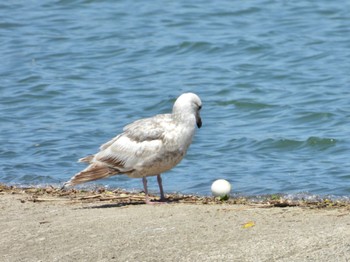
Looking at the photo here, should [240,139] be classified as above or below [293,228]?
below

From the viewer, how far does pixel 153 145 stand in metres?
10.5

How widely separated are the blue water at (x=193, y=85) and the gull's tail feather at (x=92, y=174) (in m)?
1.99

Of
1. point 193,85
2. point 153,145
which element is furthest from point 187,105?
point 193,85

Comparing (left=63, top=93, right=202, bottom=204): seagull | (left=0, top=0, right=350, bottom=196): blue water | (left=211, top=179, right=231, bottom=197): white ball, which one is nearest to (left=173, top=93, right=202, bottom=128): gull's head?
(left=63, top=93, right=202, bottom=204): seagull

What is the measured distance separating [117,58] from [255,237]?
1402cm

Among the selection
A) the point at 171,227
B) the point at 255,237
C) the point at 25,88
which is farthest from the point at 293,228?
the point at 25,88

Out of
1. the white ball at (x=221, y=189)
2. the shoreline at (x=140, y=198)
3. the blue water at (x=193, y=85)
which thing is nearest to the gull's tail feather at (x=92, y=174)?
the shoreline at (x=140, y=198)

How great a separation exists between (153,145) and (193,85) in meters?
8.83

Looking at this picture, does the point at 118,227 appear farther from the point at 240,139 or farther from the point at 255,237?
the point at 240,139

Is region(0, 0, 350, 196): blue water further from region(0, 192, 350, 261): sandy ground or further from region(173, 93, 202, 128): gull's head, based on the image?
region(0, 192, 350, 261): sandy ground

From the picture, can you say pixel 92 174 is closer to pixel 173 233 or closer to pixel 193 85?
pixel 173 233

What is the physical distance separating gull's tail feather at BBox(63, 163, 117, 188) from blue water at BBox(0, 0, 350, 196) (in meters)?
1.99

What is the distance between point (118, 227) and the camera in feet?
30.2

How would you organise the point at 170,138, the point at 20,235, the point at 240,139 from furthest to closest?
the point at 240,139 < the point at 170,138 < the point at 20,235
